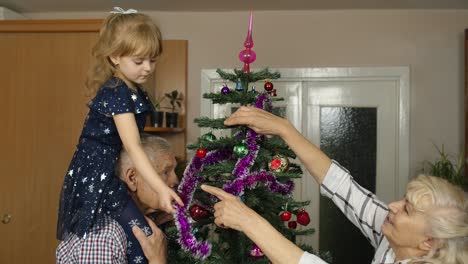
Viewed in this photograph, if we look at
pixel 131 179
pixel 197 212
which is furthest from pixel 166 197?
pixel 131 179

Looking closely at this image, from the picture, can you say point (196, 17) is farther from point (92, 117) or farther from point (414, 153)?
point (92, 117)

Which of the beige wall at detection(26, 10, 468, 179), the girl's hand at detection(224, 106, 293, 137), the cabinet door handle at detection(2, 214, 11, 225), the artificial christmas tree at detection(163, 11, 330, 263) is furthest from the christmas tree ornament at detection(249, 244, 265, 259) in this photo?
the beige wall at detection(26, 10, 468, 179)

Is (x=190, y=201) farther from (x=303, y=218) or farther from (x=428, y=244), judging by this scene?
(x=428, y=244)

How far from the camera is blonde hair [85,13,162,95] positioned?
1.35 metres

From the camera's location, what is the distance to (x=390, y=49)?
368 centimetres

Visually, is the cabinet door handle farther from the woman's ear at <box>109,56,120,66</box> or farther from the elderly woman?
the elderly woman

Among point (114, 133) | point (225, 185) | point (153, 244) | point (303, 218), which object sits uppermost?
point (114, 133)

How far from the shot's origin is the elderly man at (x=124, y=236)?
4.52 ft

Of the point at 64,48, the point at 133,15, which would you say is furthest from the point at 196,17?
the point at 133,15

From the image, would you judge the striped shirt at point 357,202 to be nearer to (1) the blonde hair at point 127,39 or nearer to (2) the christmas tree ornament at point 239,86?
(2) the christmas tree ornament at point 239,86

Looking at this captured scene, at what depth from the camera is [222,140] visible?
1366 mm

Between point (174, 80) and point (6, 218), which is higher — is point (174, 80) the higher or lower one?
the higher one

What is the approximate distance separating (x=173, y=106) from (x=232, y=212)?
2480 mm

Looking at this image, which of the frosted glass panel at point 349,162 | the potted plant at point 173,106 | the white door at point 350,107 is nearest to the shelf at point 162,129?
the potted plant at point 173,106
